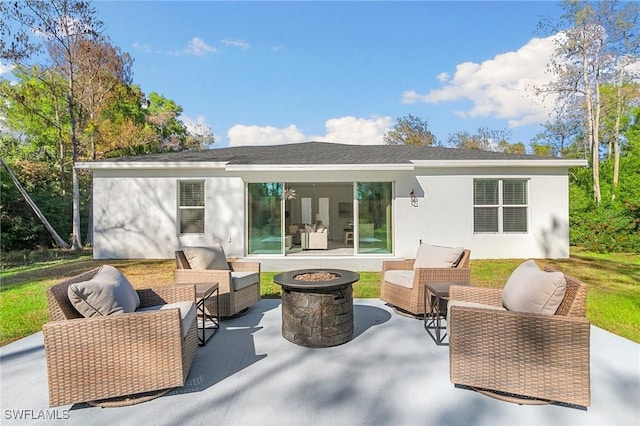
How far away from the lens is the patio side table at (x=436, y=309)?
3570 mm

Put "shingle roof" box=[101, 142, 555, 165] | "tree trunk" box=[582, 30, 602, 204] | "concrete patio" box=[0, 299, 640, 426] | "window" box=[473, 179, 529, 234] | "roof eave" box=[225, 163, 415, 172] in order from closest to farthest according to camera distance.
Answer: "concrete patio" box=[0, 299, 640, 426]
"roof eave" box=[225, 163, 415, 172]
"shingle roof" box=[101, 142, 555, 165]
"window" box=[473, 179, 529, 234]
"tree trunk" box=[582, 30, 602, 204]

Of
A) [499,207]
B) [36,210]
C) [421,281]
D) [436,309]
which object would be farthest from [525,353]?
[36,210]

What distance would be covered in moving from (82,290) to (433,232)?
856 centimetres

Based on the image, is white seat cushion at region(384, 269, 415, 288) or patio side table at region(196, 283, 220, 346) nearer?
patio side table at region(196, 283, 220, 346)

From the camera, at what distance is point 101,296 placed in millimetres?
2617

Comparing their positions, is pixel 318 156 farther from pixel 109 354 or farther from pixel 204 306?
pixel 109 354

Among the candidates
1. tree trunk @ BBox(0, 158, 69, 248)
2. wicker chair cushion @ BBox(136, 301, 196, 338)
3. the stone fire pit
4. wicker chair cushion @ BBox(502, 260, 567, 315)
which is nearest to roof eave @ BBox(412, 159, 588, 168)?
wicker chair cushion @ BBox(502, 260, 567, 315)

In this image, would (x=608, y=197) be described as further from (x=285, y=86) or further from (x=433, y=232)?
(x=285, y=86)

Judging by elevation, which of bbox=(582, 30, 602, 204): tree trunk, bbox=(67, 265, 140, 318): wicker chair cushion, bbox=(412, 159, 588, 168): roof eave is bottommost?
bbox=(67, 265, 140, 318): wicker chair cushion

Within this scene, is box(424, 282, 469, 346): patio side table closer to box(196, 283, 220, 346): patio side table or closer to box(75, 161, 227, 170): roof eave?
box(196, 283, 220, 346): patio side table

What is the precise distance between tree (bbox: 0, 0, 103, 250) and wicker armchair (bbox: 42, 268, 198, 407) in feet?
37.2

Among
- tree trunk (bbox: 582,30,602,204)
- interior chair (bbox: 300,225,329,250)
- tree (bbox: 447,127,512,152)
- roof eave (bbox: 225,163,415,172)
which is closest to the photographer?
roof eave (bbox: 225,163,415,172)

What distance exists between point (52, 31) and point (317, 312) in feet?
48.6

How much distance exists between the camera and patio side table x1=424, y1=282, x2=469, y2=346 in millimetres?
3570
